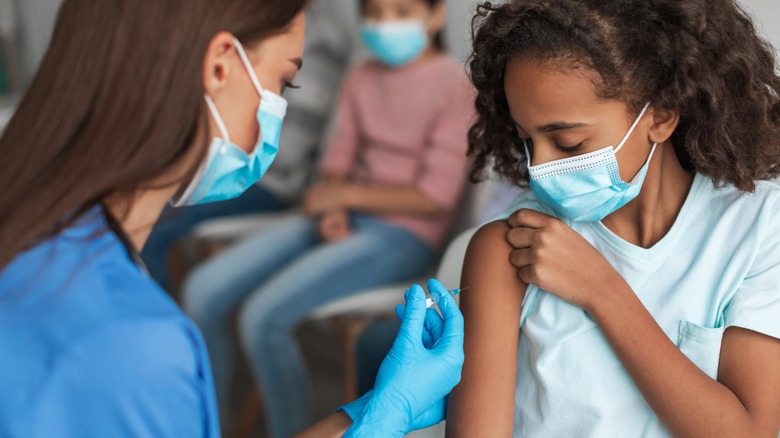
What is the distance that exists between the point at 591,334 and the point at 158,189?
2.07 feet

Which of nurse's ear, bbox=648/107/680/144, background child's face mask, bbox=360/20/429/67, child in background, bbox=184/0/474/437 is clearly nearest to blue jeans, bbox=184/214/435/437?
child in background, bbox=184/0/474/437

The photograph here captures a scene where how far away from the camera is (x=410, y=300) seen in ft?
3.83

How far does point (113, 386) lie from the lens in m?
0.91

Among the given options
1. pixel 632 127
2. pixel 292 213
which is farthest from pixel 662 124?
pixel 292 213

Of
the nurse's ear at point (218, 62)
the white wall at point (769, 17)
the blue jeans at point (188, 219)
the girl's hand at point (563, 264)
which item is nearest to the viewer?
the nurse's ear at point (218, 62)

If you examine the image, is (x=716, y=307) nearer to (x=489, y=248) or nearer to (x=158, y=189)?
(x=489, y=248)

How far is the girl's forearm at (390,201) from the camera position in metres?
2.36

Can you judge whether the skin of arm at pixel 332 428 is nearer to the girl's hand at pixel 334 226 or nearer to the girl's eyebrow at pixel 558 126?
the girl's eyebrow at pixel 558 126

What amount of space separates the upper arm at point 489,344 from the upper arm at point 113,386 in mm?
429

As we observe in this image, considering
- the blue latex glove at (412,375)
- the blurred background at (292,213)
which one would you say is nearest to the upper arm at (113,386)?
the blue latex glove at (412,375)

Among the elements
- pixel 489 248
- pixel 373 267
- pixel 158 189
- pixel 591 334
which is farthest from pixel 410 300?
pixel 373 267

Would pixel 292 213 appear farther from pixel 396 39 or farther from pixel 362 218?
pixel 396 39

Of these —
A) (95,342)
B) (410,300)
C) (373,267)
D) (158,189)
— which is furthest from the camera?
(373,267)

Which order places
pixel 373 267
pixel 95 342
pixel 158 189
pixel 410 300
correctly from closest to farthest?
Answer: pixel 95 342, pixel 158 189, pixel 410 300, pixel 373 267
